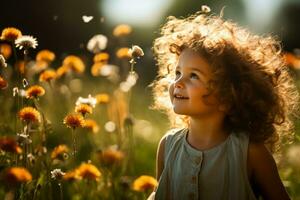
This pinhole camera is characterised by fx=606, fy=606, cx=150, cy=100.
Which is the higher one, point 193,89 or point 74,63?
point 74,63

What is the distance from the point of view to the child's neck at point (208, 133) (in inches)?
99.9

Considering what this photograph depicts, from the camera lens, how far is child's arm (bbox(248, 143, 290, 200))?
2412 millimetres

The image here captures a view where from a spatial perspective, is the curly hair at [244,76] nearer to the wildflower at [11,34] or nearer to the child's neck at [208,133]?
the child's neck at [208,133]

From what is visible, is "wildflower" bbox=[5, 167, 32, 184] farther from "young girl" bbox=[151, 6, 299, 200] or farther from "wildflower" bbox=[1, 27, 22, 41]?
"wildflower" bbox=[1, 27, 22, 41]

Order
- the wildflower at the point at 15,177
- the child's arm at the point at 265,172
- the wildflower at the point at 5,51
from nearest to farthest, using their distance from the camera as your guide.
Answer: the wildflower at the point at 15,177, the child's arm at the point at 265,172, the wildflower at the point at 5,51

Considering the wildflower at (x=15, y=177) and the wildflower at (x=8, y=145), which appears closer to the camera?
the wildflower at (x=15, y=177)

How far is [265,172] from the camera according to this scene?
7.92 ft

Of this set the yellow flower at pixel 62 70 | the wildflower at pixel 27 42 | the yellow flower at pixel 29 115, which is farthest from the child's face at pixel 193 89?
the yellow flower at pixel 62 70

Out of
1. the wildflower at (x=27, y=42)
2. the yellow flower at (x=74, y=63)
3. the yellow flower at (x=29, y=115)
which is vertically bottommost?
the yellow flower at (x=29, y=115)

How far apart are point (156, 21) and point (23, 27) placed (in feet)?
9.52

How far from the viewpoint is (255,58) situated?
2.64m

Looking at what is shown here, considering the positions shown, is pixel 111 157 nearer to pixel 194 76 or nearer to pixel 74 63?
pixel 194 76

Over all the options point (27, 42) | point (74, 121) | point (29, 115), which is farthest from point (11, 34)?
point (74, 121)

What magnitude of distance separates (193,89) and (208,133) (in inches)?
8.4
